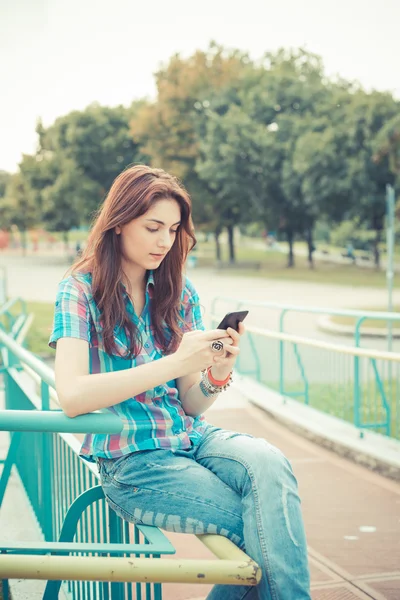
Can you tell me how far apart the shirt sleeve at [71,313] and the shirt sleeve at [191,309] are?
41cm

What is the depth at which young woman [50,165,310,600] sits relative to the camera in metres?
1.98

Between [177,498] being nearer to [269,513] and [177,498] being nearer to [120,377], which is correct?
[269,513]

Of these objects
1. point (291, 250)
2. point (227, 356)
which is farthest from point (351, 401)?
point (291, 250)

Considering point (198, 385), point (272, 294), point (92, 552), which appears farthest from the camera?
point (272, 294)

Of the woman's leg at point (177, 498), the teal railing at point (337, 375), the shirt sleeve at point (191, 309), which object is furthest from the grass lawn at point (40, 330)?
the woman's leg at point (177, 498)

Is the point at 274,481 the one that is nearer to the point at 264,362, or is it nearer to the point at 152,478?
the point at 152,478

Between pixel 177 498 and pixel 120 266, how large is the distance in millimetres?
735

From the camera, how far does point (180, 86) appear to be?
4516 centimetres

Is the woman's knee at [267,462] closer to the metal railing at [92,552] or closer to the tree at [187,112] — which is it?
the metal railing at [92,552]

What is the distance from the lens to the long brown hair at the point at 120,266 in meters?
2.27

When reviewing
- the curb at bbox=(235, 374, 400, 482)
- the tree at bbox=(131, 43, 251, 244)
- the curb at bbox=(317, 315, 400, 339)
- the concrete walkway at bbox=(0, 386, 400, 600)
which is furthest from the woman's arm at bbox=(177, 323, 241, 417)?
the tree at bbox=(131, 43, 251, 244)

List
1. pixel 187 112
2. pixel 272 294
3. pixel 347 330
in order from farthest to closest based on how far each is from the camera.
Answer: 1. pixel 187 112
2. pixel 272 294
3. pixel 347 330

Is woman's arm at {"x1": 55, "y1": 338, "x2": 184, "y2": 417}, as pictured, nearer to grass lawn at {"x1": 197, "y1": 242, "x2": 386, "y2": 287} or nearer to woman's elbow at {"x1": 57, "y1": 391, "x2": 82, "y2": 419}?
woman's elbow at {"x1": 57, "y1": 391, "x2": 82, "y2": 419}

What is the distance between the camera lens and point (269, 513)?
195 centimetres
